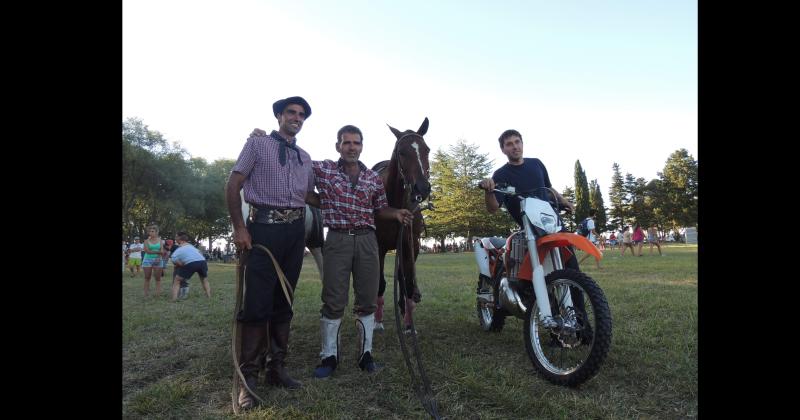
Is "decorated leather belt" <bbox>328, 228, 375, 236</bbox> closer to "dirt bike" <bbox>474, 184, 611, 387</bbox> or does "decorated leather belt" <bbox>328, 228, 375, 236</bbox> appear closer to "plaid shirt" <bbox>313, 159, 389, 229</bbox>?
"plaid shirt" <bbox>313, 159, 389, 229</bbox>

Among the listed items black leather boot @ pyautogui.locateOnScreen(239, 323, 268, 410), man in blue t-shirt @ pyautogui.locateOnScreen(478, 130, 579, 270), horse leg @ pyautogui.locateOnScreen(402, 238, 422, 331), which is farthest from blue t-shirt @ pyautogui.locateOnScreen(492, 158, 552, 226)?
black leather boot @ pyautogui.locateOnScreen(239, 323, 268, 410)

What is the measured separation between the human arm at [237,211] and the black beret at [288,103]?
2.29 ft

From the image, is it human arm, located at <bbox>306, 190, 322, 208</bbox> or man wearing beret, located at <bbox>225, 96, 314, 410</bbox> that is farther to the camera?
human arm, located at <bbox>306, 190, 322, 208</bbox>

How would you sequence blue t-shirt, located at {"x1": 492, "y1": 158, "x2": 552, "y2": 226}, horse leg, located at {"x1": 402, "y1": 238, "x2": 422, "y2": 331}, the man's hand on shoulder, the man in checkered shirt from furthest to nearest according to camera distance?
horse leg, located at {"x1": 402, "y1": 238, "x2": 422, "y2": 331} < blue t-shirt, located at {"x1": 492, "y1": 158, "x2": 552, "y2": 226} < the man in checkered shirt < the man's hand on shoulder

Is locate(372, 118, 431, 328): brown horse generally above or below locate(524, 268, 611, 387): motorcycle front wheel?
above

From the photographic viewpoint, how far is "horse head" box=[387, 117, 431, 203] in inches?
153

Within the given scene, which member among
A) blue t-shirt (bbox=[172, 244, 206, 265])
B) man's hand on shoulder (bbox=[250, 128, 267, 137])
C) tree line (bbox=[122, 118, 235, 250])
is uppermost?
tree line (bbox=[122, 118, 235, 250])

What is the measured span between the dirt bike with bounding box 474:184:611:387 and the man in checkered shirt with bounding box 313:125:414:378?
1178 mm

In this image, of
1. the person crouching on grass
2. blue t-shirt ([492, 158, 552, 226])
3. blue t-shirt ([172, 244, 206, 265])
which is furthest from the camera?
blue t-shirt ([172, 244, 206, 265])

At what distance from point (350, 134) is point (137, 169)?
38849 millimetres

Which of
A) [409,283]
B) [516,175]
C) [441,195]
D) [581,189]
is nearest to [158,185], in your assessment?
[441,195]

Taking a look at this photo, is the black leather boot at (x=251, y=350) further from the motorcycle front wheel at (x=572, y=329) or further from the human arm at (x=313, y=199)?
the motorcycle front wheel at (x=572, y=329)
